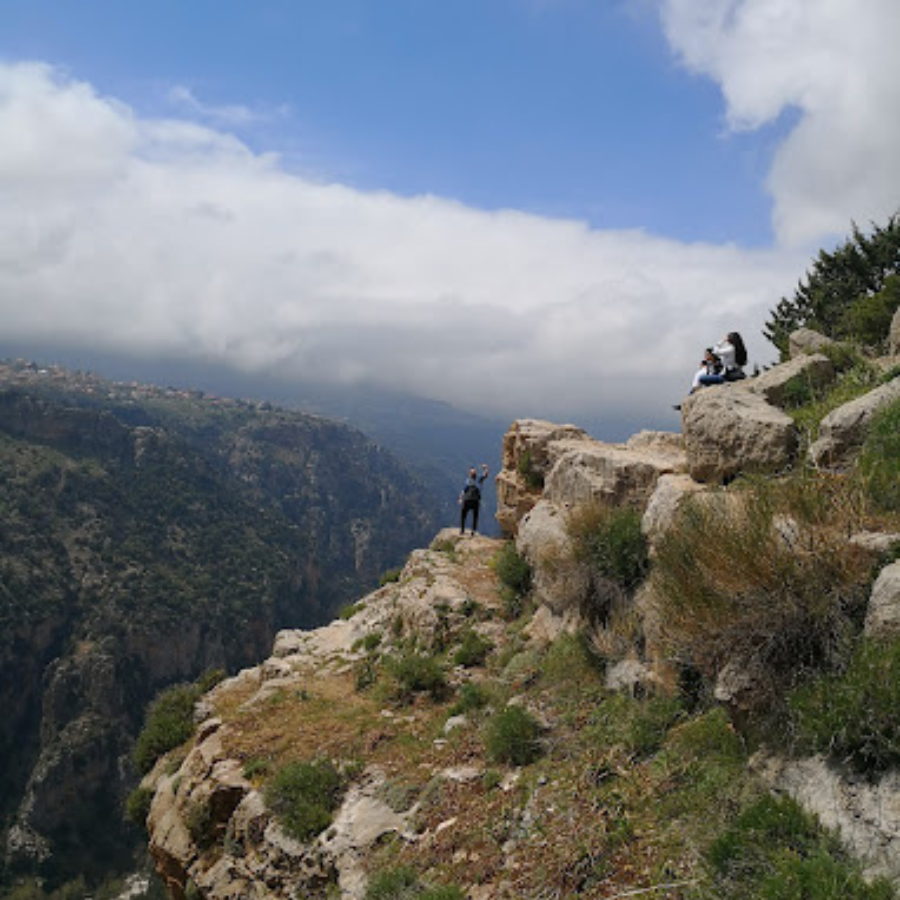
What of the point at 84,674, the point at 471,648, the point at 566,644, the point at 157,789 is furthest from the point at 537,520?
the point at 84,674

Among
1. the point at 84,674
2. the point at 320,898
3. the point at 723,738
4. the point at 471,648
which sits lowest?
the point at 84,674

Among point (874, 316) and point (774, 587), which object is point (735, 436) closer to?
point (774, 587)

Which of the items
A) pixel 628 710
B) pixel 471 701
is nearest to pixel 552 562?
pixel 471 701

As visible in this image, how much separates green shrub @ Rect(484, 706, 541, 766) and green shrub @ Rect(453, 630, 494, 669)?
3.88 m

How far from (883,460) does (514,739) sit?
19.6 feet

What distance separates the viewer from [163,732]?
50.8 ft

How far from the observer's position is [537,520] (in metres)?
14.9

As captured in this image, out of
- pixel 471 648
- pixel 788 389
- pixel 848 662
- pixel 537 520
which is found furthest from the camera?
pixel 537 520

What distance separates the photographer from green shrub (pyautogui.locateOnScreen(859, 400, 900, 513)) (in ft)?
21.5

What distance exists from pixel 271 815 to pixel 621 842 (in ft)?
21.4

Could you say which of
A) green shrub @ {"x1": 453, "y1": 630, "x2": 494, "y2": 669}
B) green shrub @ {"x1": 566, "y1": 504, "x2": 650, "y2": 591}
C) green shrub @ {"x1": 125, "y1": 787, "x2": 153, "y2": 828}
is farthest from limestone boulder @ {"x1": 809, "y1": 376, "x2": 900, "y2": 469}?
green shrub @ {"x1": 125, "y1": 787, "x2": 153, "y2": 828}

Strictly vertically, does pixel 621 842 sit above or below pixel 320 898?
above

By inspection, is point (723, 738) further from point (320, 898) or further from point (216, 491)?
point (216, 491)

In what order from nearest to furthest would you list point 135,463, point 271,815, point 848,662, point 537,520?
point 848,662
point 271,815
point 537,520
point 135,463
